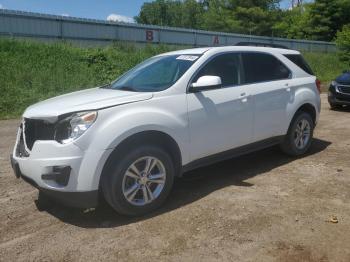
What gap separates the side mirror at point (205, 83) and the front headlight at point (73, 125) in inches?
50.7

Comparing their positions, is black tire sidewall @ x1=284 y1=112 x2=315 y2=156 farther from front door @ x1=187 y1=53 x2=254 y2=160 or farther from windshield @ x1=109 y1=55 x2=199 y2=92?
windshield @ x1=109 y1=55 x2=199 y2=92

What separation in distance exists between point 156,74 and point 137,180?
1.53 m

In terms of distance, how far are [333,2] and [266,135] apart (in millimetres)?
39718

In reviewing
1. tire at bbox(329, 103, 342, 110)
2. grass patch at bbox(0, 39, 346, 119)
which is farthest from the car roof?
grass patch at bbox(0, 39, 346, 119)

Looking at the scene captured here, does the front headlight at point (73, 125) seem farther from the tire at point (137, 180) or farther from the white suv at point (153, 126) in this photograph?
the tire at point (137, 180)

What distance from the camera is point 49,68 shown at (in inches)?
557

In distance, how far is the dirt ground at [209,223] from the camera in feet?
11.7

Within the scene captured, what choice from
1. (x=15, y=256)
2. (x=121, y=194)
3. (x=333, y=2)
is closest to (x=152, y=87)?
(x=121, y=194)

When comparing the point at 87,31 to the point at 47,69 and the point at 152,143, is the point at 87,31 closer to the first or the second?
the point at 47,69

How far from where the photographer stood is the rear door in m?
5.55

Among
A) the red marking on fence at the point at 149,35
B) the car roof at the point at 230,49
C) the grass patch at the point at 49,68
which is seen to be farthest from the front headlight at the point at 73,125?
the red marking on fence at the point at 149,35

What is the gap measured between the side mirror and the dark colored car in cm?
813

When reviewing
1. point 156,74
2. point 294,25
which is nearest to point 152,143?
point 156,74

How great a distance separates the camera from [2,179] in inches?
219
